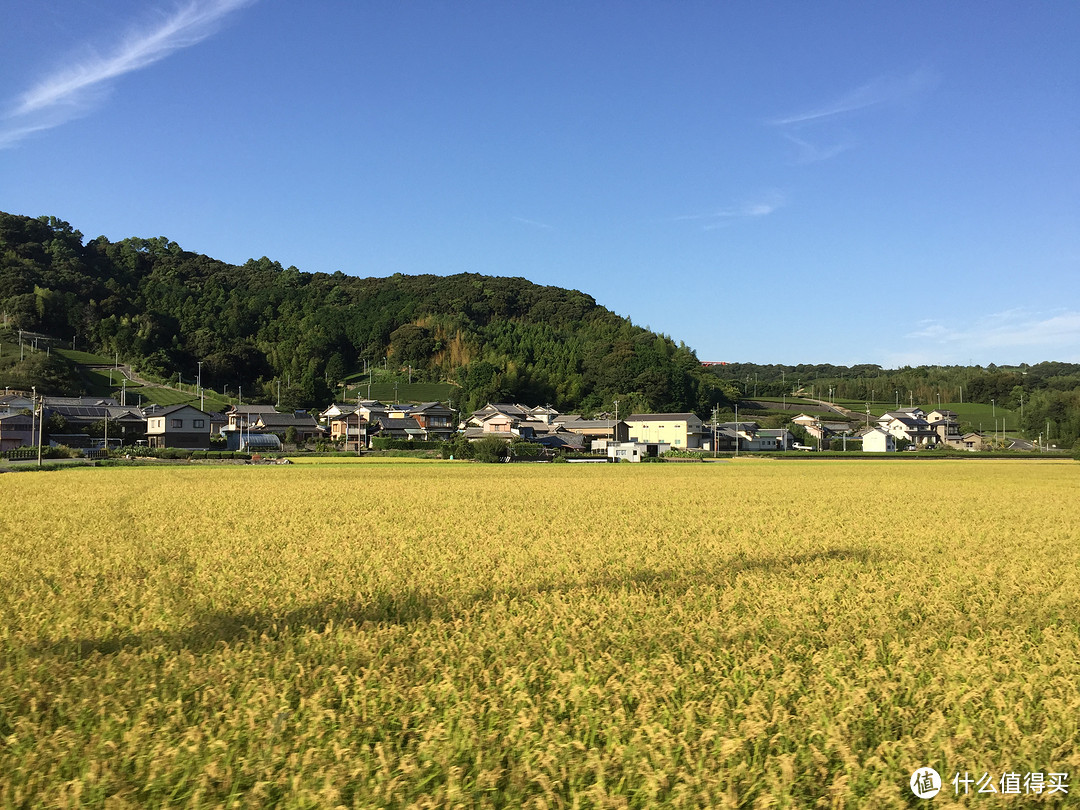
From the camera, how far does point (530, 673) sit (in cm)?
447

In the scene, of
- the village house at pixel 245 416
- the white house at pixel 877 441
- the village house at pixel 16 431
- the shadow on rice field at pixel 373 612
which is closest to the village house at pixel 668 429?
the white house at pixel 877 441

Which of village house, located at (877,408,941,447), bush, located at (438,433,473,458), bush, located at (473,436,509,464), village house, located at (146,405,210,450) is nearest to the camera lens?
bush, located at (473,436,509,464)

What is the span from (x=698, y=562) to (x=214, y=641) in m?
5.90

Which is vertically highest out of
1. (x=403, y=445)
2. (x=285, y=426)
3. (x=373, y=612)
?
(x=285, y=426)

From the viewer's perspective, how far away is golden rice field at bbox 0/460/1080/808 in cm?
321

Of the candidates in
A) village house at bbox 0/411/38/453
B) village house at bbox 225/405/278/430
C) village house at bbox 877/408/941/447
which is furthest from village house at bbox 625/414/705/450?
village house at bbox 0/411/38/453

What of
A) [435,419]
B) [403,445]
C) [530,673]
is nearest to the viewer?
[530,673]

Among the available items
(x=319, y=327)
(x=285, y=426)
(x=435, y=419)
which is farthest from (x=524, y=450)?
(x=319, y=327)

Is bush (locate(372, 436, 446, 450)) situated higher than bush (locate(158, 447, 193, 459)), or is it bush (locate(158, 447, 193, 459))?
bush (locate(372, 436, 446, 450))

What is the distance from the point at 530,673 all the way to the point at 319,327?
425 ft

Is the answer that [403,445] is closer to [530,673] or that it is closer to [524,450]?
[524,450]

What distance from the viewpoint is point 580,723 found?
12.3 feet

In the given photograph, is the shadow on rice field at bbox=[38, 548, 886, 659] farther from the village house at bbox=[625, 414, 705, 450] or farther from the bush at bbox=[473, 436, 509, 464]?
the village house at bbox=[625, 414, 705, 450]

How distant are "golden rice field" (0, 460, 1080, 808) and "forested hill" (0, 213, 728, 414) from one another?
3336 inches
